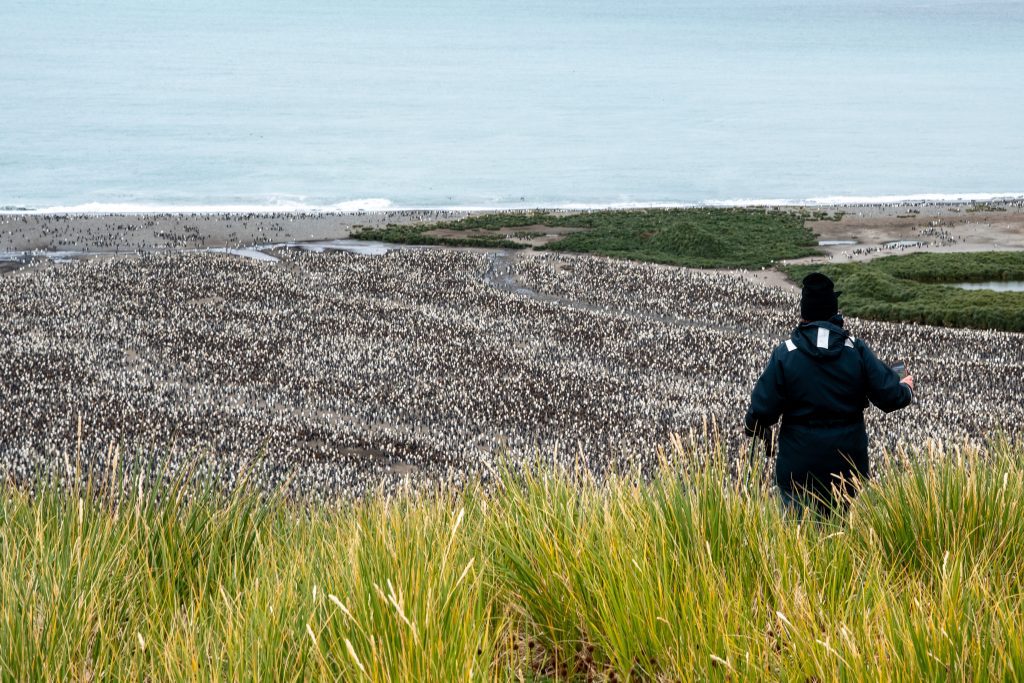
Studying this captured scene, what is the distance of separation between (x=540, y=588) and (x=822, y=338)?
8.82ft

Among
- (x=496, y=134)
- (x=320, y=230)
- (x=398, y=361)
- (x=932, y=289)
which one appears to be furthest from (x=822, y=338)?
(x=496, y=134)

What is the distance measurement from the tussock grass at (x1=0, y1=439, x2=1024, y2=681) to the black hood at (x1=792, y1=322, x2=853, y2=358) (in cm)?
91

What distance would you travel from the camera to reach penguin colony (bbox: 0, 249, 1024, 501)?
1600 cm

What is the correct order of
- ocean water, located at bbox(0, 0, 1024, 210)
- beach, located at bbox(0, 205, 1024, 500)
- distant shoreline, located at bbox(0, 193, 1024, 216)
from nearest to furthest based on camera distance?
beach, located at bbox(0, 205, 1024, 500)
distant shoreline, located at bbox(0, 193, 1024, 216)
ocean water, located at bbox(0, 0, 1024, 210)

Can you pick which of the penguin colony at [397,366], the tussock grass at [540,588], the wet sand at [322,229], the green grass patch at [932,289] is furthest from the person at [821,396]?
the wet sand at [322,229]

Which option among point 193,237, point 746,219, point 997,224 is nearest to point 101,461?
point 193,237

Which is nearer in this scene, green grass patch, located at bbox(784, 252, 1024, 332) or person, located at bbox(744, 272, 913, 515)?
person, located at bbox(744, 272, 913, 515)

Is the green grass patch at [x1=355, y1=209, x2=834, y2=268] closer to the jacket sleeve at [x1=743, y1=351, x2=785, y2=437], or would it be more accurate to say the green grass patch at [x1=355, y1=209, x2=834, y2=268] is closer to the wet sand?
the wet sand

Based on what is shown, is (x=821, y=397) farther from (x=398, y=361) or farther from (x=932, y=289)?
(x=932, y=289)

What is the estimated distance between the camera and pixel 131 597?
229 inches

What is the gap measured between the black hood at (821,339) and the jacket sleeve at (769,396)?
7.9 inches

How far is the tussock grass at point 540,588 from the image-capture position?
14.9 ft

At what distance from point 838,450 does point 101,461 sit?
36.4ft

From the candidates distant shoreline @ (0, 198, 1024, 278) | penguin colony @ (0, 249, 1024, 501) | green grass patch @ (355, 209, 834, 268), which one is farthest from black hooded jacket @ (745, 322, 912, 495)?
green grass patch @ (355, 209, 834, 268)
